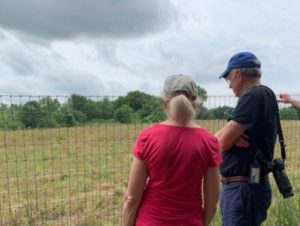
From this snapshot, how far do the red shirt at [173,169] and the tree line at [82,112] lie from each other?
2.28 meters

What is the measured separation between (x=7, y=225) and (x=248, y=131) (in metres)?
3.48

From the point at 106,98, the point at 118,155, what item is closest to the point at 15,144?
the point at 106,98

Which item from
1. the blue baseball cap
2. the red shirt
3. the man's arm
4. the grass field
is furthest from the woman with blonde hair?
the grass field

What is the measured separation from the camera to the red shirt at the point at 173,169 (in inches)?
99.2

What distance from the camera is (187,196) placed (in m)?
2.61

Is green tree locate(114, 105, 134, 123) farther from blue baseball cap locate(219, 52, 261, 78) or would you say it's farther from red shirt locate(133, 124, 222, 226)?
red shirt locate(133, 124, 222, 226)

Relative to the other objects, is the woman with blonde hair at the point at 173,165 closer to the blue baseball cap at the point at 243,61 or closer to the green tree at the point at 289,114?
the blue baseball cap at the point at 243,61

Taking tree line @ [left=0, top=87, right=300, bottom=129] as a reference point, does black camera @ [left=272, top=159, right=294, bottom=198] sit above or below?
below

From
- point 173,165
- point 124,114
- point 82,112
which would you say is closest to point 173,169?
point 173,165

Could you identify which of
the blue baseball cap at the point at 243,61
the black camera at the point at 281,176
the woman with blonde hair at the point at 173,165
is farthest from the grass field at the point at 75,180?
the woman with blonde hair at the point at 173,165

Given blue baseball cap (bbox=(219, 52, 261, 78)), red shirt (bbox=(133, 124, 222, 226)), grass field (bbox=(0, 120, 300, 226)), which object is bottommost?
grass field (bbox=(0, 120, 300, 226))

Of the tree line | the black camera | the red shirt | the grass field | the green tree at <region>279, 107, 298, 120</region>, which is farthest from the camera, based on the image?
the green tree at <region>279, 107, 298, 120</region>

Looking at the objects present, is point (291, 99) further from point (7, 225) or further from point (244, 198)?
point (7, 225)

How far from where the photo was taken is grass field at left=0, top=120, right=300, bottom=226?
18.1 feet
